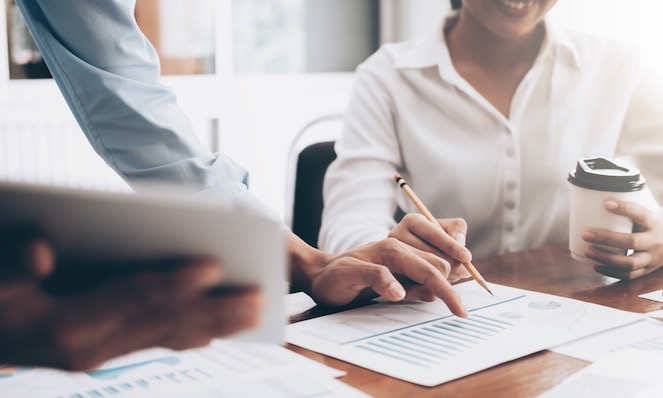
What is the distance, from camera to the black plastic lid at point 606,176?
97 cm

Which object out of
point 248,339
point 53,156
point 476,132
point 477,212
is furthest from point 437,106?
point 53,156

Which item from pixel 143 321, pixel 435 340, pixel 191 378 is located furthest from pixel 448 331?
pixel 143 321

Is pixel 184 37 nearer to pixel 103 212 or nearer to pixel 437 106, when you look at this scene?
pixel 437 106

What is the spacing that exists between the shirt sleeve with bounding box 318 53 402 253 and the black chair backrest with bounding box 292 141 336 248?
6cm

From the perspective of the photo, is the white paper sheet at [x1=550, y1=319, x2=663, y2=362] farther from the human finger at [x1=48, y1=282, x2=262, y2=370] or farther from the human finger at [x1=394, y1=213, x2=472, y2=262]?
the human finger at [x1=48, y1=282, x2=262, y2=370]

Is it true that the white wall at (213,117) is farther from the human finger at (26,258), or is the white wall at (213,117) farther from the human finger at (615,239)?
→ the human finger at (26,258)

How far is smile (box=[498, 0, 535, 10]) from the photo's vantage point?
4.45ft

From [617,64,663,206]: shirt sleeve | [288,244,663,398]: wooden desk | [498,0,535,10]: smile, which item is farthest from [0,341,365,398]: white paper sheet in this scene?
[617,64,663,206]: shirt sleeve

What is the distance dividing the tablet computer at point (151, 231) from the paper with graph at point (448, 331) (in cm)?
28

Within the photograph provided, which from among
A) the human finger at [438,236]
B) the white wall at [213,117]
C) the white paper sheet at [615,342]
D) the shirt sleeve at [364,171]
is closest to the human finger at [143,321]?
the white paper sheet at [615,342]

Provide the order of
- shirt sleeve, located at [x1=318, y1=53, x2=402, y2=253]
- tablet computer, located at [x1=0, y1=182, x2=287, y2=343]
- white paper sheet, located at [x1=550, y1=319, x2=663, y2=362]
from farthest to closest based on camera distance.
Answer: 1. shirt sleeve, located at [x1=318, y1=53, x2=402, y2=253]
2. white paper sheet, located at [x1=550, y1=319, x2=663, y2=362]
3. tablet computer, located at [x1=0, y1=182, x2=287, y2=343]

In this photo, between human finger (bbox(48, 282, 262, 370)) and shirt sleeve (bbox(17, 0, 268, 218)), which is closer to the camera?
human finger (bbox(48, 282, 262, 370))

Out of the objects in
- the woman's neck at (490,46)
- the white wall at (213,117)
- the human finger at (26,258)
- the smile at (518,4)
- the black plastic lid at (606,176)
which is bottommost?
the white wall at (213,117)

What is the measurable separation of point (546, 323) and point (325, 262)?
29 cm
